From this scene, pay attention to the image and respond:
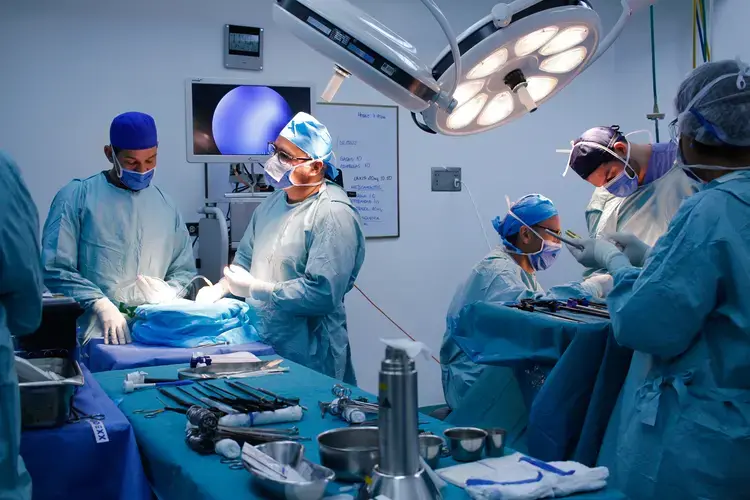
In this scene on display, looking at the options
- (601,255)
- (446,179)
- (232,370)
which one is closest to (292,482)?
(232,370)

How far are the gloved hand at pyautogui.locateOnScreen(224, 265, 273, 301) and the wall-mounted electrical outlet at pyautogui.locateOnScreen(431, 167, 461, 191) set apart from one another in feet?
6.91

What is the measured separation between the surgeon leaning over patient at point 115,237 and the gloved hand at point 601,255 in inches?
72.6

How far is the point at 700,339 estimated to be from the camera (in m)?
1.85

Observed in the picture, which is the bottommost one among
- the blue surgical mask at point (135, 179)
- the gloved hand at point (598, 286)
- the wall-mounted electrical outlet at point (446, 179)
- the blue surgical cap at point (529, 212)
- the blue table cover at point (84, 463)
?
the blue table cover at point (84, 463)

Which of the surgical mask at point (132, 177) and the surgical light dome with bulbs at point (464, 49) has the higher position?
the surgical light dome with bulbs at point (464, 49)

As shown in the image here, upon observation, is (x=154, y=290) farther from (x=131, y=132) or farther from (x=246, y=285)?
(x=131, y=132)

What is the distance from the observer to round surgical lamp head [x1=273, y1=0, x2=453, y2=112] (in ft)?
5.25

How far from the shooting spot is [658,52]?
527cm

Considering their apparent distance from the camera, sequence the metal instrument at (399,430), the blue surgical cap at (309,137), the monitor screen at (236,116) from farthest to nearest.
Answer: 1. the monitor screen at (236,116)
2. the blue surgical cap at (309,137)
3. the metal instrument at (399,430)

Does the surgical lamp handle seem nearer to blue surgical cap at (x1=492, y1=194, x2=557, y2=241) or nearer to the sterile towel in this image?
the sterile towel

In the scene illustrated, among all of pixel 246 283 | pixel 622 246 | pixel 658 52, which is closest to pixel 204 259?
pixel 246 283

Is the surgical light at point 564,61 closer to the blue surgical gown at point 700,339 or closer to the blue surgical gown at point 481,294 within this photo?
the blue surgical gown at point 700,339

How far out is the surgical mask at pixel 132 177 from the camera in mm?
3387

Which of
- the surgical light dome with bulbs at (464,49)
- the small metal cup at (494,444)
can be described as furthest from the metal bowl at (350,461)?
the surgical light dome with bulbs at (464,49)
